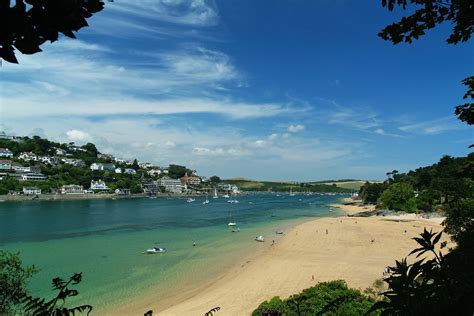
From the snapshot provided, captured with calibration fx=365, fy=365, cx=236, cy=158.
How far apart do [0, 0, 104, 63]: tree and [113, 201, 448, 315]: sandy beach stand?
23.9 metres

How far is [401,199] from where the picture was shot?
301 feet

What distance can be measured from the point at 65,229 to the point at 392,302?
70338mm

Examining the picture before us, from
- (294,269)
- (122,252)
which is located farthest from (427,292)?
(122,252)

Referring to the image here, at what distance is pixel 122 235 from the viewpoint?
58.5 meters

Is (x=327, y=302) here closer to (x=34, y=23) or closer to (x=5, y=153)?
(x=34, y=23)

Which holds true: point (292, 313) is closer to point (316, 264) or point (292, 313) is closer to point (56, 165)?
point (316, 264)

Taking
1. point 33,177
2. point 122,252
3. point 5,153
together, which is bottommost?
point 122,252

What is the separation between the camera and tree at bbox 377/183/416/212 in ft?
290

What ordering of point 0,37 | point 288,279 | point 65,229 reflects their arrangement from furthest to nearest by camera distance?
point 65,229
point 288,279
point 0,37

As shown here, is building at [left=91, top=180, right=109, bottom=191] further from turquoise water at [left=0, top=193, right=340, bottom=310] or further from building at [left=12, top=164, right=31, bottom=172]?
turquoise water at [left=0, top=193, right=340, bottom=310]

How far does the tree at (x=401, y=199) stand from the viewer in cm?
8850

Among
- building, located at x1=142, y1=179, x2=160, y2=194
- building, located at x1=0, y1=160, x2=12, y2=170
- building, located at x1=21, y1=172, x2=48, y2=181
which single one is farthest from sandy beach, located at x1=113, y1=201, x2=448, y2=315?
building, located at x1=142, y1=179, x2=160, y2=194

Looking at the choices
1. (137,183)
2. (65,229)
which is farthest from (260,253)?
(137,183)

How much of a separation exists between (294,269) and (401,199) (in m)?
66.8
